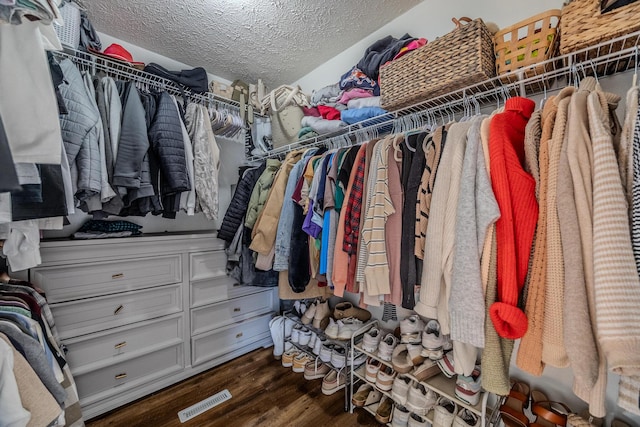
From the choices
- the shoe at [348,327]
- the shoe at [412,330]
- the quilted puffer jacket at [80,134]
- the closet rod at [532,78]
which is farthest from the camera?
the shoe at [348,327]

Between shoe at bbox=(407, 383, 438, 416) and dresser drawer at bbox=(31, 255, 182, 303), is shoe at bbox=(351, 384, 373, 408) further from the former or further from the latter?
dresser drawer at bbox=(31, 255, 182, 303)

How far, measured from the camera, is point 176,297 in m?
1.69

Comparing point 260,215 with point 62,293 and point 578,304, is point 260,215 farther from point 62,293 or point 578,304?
point 578,304

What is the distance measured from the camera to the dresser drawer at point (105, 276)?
1.31 m

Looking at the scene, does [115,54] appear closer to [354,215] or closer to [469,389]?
[354,215]

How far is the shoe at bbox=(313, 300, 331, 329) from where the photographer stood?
1785mm

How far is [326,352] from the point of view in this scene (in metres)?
1.67

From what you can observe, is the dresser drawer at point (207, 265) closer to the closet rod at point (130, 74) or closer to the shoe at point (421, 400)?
the closet rod at point (130, 74)

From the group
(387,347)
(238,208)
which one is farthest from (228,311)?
(387,347)

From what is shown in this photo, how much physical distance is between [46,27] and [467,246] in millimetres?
1307

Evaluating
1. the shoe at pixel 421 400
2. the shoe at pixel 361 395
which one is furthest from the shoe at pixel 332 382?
the shoe at pixel 421 400

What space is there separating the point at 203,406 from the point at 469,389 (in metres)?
1.44

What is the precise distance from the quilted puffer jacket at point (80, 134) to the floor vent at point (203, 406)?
4.21ft

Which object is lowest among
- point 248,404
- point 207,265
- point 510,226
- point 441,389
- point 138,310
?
point 248,404
